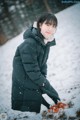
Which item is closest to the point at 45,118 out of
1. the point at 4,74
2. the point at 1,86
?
the point at 1,86

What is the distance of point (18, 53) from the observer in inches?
118

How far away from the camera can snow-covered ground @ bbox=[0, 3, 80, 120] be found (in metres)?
4.04

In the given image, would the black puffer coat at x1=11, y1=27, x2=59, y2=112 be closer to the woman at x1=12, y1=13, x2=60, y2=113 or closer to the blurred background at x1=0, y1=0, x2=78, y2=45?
the woman at x1=12, y1=13, x2=60, y2=113

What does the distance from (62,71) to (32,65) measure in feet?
9.96

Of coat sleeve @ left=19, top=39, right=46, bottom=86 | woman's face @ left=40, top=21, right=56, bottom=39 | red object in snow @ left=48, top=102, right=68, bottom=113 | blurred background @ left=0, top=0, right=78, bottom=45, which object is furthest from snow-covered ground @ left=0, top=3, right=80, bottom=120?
blurred background @ left=0, top=0, right=78, bottom=45

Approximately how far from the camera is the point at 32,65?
9.50ft

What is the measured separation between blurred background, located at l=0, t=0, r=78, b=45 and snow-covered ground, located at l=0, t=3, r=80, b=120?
9.18 ft

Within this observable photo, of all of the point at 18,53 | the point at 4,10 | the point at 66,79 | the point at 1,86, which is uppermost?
the point at 4,10

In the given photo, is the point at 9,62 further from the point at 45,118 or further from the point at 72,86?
the point at 45,118

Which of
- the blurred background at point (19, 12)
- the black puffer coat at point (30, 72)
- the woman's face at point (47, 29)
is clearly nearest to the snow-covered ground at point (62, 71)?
the black puffer coat at point (30, 72)

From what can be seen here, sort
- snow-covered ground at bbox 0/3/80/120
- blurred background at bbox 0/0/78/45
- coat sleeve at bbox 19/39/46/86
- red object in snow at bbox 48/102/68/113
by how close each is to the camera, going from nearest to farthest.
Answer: coat sleeve at bbox 19/39/46/86 < red object in snow at bbox 48/102/68/113 < snow-covered ground at bbox 0/3/80/120 < blurred background at bbox 0/0/78/45

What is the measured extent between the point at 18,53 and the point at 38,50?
0.95ft

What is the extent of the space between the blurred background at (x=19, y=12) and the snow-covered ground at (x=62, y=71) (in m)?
2.80

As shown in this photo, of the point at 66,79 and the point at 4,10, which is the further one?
the point at 4,10
